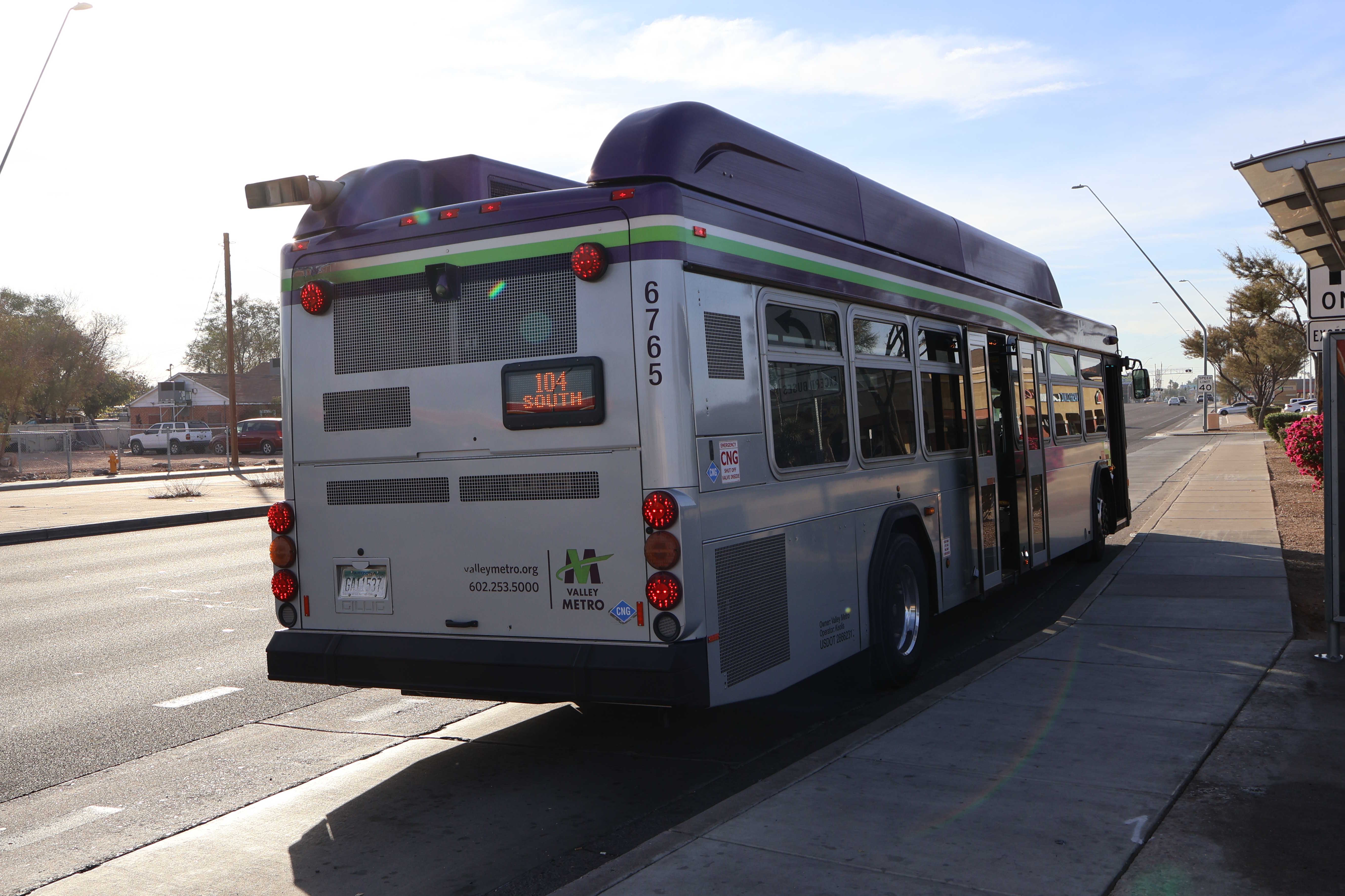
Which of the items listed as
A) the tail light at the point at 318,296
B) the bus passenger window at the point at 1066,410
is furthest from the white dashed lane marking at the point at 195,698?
the bus passenger window at the point at 1066,410

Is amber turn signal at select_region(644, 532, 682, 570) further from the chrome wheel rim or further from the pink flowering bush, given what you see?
the pink flowering bush

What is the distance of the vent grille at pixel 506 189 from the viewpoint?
629cm

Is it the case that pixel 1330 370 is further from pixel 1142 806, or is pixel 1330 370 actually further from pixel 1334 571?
pixel 1142 806

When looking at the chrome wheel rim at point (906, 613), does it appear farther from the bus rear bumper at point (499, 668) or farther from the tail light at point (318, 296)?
the tail light at point (318, 296)

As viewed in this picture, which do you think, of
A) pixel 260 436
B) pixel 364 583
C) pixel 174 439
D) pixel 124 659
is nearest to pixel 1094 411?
pixel 364 583

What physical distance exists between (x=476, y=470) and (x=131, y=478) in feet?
113

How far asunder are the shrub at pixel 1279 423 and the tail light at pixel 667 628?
29.7 m

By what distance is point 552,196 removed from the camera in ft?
17.1

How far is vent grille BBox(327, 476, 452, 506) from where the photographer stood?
554cm

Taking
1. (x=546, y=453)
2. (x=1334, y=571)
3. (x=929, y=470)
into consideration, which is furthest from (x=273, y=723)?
(x=1334, y=571)

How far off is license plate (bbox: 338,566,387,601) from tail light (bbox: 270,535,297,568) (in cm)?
33

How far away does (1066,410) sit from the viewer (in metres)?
11.3

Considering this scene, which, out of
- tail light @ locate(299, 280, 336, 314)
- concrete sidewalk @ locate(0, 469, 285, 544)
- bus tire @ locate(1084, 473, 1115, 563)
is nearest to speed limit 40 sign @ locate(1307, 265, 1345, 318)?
bus tire @ locate(1084, 473, 1115, 563)

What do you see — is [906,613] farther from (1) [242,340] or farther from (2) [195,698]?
(1) [242,340]
